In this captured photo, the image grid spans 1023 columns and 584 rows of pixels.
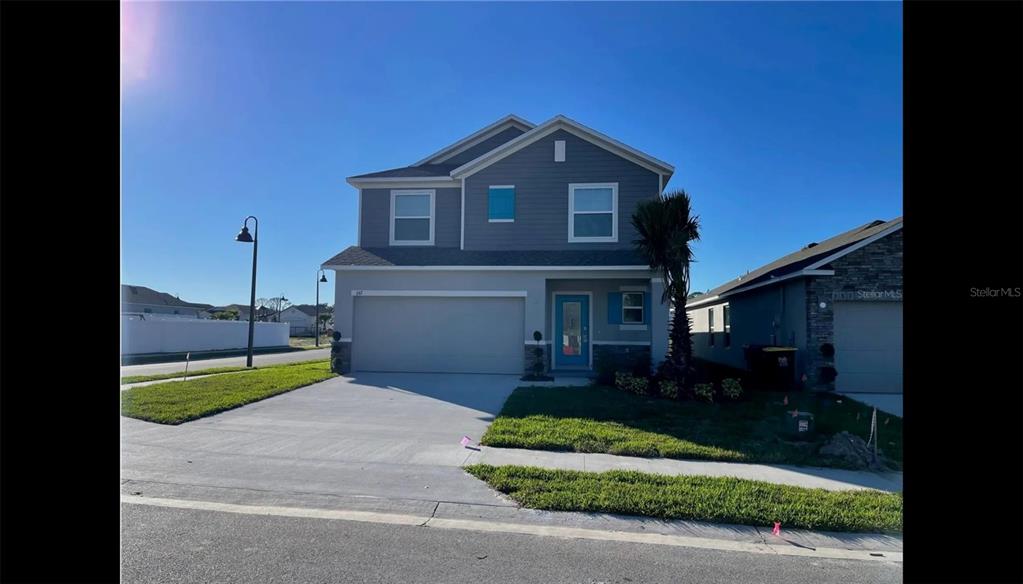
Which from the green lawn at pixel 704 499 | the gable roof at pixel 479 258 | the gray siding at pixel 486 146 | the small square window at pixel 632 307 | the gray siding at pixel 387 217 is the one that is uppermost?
the gray siding at pixel 486 146

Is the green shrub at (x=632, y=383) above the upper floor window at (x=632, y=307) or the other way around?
the other way around

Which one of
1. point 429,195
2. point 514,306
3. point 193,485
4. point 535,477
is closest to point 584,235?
point 514,306

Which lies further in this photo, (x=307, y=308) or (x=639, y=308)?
(x=307, y=308)

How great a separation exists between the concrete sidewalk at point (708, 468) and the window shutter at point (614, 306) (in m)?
8.06

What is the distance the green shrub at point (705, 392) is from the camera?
9.12 meters

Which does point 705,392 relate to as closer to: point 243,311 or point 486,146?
point 486,146

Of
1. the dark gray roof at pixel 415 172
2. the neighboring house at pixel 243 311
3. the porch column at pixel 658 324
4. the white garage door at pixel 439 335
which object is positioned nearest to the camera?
the porch column at pixel 658 324

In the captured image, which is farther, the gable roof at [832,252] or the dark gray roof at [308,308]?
the dark gray roof at [308,308]

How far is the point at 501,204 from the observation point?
1353 cm

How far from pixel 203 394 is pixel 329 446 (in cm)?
507

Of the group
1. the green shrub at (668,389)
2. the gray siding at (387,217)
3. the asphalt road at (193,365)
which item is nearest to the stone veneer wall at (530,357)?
the green shrub at (668,389)

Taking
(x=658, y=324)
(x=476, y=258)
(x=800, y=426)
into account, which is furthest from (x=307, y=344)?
(x=800, y=426)

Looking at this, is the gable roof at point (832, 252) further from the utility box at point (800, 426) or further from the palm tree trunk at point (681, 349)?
the utility box at point (800, 426)

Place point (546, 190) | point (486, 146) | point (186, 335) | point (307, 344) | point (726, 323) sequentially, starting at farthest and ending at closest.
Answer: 1. point (307, 344)
2. point (186, 335)
3. point (726, 323)
4. point (486, 146)
5. point (546, 190)
